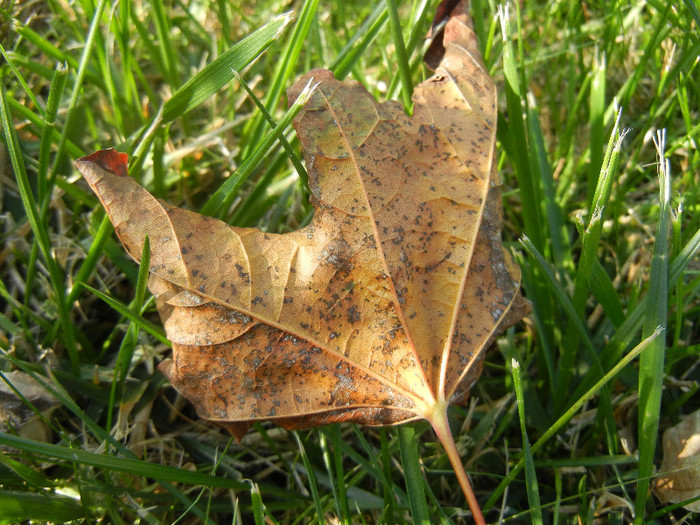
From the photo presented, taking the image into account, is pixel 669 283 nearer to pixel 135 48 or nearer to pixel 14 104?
pixel 14 104

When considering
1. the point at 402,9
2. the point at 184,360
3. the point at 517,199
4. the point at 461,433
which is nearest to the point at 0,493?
the point at 184,360

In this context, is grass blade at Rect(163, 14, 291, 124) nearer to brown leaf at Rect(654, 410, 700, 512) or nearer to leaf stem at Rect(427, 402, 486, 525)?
leaf stem at Rect(427, 402, 486, 525)

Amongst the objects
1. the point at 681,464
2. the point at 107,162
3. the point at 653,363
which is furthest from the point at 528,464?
the point at 107,162

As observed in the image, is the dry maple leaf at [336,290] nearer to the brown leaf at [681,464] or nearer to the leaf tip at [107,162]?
the leaf tip at [107,162]

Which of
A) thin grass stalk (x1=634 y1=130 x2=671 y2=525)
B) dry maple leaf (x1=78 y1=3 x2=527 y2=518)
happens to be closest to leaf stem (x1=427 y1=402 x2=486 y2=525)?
dry maple leaf (x1=78 y1=3 x2=527 y2=518)

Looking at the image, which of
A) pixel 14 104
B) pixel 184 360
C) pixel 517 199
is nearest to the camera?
pixel 184 360

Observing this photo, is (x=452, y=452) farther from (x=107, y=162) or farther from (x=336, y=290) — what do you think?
(x=107, y=162)
